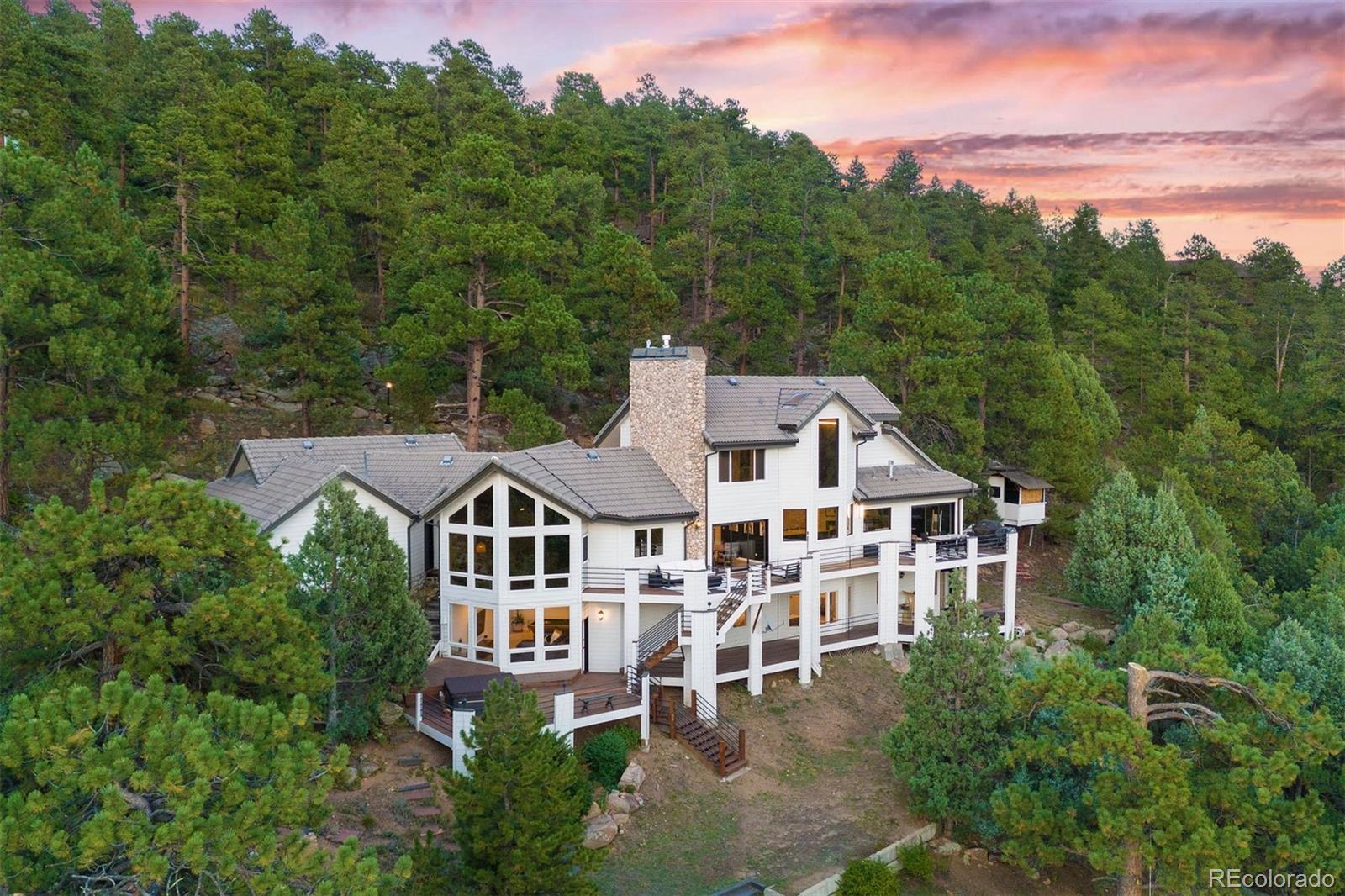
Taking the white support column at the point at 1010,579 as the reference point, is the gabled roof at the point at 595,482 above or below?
above

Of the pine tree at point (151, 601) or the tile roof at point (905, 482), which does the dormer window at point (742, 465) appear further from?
the pine tree at point (151, 601)

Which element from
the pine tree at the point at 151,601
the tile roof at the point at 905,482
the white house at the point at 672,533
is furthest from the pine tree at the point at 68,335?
the tile roof at the point at 905,482

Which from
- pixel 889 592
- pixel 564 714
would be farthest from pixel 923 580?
pixel 564 714

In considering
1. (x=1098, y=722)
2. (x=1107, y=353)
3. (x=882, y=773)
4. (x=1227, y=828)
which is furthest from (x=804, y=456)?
(x=1107, y=353)

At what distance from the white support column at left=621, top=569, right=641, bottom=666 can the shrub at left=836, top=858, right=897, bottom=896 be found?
8.21 meters

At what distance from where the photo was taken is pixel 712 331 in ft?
143

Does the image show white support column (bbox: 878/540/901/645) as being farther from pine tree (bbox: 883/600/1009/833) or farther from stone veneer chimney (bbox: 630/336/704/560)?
pine tree (bbox: 883/600/1009/833)

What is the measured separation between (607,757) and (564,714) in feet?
4.52

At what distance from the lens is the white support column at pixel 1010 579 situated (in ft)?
102

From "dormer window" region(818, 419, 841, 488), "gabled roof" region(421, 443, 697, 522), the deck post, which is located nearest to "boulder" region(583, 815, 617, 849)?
the deck post

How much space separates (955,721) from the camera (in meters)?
20.8

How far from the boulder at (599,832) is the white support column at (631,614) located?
562 centimetres

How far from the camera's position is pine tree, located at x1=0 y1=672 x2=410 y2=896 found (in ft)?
35.1

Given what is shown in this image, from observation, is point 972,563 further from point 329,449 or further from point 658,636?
point 329,449
